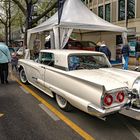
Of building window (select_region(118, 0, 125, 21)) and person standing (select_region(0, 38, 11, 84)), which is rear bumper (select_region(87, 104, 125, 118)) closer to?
person standing (select_region(0, 38, 11, 84))

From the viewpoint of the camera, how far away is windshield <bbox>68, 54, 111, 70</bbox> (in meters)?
5.96

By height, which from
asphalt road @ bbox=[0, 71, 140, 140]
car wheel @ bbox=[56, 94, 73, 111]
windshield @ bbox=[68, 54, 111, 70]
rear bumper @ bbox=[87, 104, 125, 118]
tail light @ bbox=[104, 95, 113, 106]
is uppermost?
windshield @ bbox=[68, 54, 111, 70]

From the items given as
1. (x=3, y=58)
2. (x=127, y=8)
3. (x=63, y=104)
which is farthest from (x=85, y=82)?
(x=127, y=8)

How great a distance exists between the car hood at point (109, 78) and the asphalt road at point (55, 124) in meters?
0.59

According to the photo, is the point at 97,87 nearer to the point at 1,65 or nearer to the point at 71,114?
the point at 71,114

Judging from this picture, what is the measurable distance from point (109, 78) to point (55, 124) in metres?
1.44

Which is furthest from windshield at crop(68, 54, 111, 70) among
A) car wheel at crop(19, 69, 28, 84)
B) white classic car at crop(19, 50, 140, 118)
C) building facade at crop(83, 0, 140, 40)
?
building facade at crop(83, 0, 140, 40)

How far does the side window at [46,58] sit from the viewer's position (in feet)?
21.7

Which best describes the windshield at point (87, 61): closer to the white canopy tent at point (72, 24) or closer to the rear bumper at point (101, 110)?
the rear bumper at point (101, 110)

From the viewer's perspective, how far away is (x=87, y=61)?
6242 mm

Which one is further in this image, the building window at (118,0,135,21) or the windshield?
the building window at (118,0,135,21)

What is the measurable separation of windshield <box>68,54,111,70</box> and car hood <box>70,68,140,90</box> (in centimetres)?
40

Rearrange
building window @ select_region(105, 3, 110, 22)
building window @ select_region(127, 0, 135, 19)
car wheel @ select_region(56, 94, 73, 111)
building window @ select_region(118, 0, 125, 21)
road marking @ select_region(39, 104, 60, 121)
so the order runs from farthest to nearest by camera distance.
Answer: building window @ select_region(105, 3, 110, 22), building window @ select_region(118, 0, 125, 21), building window @ select_region(127, 0, 135, 19), car wheel @ select_region(56, 94, 73, 111), road marking @ select_region(39, 104, 60, 121)

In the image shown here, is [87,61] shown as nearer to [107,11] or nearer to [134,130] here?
[134,130]
